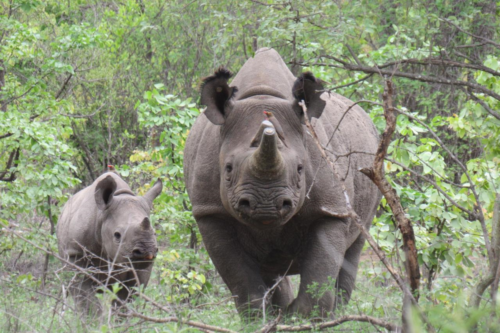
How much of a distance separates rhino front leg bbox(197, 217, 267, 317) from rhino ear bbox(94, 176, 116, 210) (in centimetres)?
353

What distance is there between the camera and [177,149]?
974 cm

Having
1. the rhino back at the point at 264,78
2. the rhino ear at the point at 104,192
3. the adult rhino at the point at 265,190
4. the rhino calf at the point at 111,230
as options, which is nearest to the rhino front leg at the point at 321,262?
the adult rhino at the point at 265,190

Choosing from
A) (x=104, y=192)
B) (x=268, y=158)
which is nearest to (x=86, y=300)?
(x=104, y=192)

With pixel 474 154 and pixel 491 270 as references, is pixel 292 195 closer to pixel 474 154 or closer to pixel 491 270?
pixel 491 270

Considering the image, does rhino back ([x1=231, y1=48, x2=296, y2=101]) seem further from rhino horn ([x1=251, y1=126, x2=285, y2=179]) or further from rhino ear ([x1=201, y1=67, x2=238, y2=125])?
rhino horn ([x1=251, y1=126, x2=285, y2=179])

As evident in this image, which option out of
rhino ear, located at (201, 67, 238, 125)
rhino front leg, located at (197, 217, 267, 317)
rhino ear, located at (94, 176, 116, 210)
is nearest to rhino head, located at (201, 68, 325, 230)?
rhino ear, located at (201, 67, 238, 125)

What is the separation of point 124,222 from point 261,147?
473 cm

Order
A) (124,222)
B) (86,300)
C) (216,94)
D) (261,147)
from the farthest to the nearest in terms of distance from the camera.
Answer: (124,222) < (86,300) < (216,94) < (261,147)

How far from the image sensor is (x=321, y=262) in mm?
5926

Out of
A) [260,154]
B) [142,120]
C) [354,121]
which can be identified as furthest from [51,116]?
[260,154]

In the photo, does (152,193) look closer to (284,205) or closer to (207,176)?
(207,176)

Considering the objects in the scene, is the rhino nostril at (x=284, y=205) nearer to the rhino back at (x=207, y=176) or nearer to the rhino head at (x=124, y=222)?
the rhino back at (x=207, y=176)

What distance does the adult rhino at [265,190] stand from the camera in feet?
17.6

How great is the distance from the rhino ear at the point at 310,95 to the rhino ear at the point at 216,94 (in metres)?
0.49
